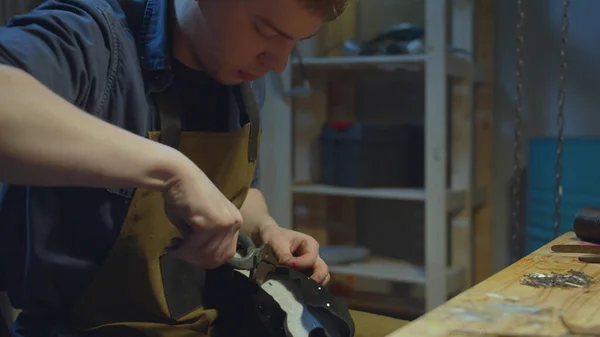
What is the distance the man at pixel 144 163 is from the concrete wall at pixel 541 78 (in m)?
1.45

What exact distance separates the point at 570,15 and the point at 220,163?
5.34ft

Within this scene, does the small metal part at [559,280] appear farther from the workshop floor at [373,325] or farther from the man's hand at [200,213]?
the man's hand at [200,213]

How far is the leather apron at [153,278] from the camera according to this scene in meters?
0.90

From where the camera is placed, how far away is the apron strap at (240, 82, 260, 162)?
1077 millimetres

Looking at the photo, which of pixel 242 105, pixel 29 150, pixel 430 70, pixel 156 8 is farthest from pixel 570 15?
pixel 29 150

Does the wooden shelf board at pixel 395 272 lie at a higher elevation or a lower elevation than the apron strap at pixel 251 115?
lower

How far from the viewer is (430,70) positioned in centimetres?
202

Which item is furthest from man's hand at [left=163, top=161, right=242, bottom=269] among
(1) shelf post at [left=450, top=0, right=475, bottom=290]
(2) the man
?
(1) shelf post at [left=450, top=0, right=475, bottom=290]

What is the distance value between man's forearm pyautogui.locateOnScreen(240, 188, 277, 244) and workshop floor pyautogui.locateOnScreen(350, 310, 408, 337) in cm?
21

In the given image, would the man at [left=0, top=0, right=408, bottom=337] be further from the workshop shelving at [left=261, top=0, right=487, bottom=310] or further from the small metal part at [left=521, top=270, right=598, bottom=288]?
the workshop shelving at [left=261, top=0, right=487, bottom=310]

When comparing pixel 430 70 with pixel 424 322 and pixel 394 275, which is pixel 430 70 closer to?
pixel 394 275

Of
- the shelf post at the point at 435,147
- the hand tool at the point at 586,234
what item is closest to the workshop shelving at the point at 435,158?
the shelf post at the point at 435,147

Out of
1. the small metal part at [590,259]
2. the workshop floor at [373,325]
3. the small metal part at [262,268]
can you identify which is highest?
the small metal part at [590,259]

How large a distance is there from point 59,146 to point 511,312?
48 cm
